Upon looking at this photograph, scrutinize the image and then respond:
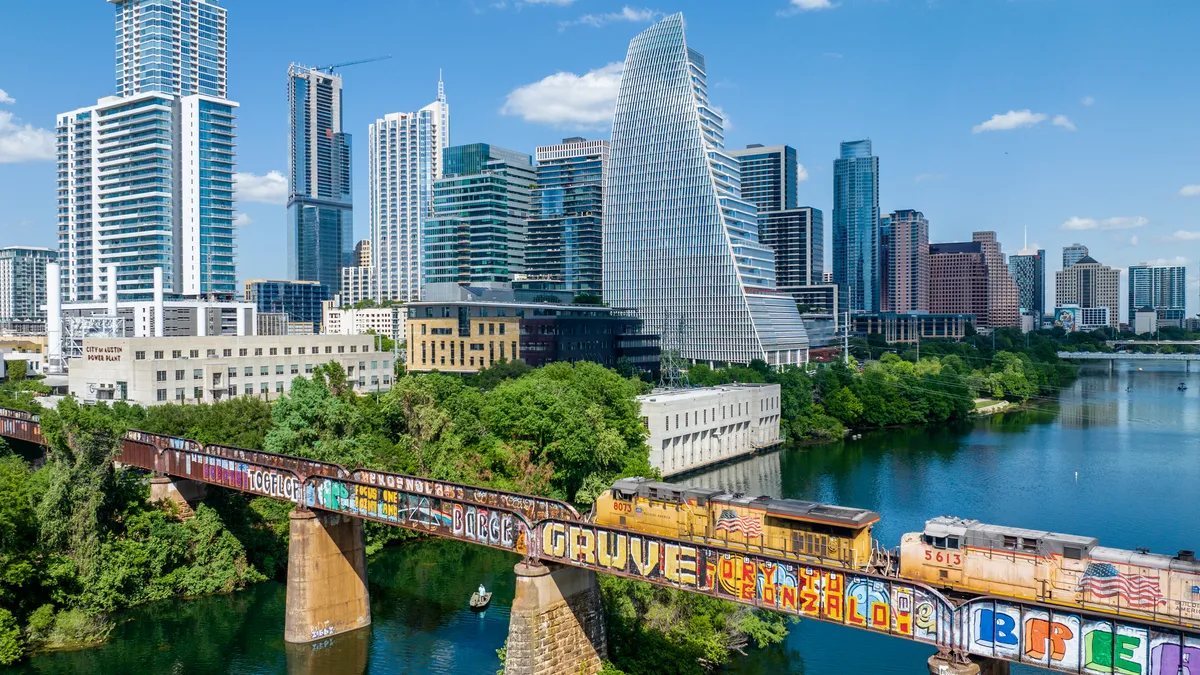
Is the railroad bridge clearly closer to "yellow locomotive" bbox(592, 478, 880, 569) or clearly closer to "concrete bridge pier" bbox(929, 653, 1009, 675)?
"concrete bridge pier" bbox(929, 653, 1009, 675)

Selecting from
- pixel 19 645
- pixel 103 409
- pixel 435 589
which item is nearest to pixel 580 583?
pixel 435 589

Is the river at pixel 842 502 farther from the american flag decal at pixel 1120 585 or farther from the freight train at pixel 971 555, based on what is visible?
the american flag decal at pixel 1120 585

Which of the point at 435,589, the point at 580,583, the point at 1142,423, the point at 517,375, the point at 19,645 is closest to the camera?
the point at 580,583

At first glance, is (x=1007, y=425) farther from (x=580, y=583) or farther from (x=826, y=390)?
(x=580, y=583)

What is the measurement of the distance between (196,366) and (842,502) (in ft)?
268

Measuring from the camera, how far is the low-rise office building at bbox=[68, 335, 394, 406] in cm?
11031

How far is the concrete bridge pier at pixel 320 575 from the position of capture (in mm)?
55062

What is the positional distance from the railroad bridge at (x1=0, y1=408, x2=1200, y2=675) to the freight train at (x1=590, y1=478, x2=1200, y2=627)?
97.4 inches

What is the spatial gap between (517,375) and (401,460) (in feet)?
198

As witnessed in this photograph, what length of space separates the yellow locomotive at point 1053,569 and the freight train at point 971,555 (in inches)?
1.4

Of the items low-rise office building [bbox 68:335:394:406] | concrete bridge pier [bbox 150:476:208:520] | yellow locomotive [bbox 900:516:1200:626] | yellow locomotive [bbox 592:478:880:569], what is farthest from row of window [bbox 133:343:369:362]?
yellow locomotive [bbox 900:516:1200:626]

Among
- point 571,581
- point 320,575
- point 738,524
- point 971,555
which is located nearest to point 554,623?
point 571,581

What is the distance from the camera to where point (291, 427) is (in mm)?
74750

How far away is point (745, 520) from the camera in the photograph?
139 ft
